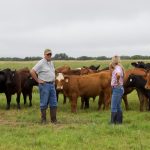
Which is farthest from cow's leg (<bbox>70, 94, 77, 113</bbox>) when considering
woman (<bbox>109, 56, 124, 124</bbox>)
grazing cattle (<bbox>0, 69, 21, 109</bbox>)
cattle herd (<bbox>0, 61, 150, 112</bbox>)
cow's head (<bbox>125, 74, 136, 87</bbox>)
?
woman (<bbox>109, 56, 124, 124</bbox>)

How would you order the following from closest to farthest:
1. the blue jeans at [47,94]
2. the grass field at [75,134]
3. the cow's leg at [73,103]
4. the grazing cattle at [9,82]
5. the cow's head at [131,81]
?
1. the grass field at [75,134]
2. the blue jeans at [47,94]
3. the cow's leg at [73,103]
4. the cow's head at [131,81]
5. the grazing cattle at [9,82]

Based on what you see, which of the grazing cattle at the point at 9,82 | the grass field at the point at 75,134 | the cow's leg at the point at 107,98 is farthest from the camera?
the grazing cattle at the point at 9,82

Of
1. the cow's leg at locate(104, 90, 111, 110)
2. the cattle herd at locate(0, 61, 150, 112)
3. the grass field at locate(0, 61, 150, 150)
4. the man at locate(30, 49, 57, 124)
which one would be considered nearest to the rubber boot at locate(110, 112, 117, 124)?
the grass field at locate(0, 61, 150, 150)

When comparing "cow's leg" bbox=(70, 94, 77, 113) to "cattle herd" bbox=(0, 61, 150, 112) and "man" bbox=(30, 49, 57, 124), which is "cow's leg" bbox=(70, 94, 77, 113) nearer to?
"cattle herd" bbox=(0, 61, 150, 112)

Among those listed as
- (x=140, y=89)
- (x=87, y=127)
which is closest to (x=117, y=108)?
(x=87, y=127)

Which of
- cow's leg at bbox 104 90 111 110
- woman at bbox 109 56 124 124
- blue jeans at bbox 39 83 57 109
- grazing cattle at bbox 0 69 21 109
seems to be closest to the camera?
woman at bbox 109 56 124 124

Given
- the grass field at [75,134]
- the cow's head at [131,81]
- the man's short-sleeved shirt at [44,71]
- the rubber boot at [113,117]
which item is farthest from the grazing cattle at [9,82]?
the rubber boot at [113,117]

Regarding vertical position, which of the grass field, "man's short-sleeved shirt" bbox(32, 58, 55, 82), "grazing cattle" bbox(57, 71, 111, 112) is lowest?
the grass field

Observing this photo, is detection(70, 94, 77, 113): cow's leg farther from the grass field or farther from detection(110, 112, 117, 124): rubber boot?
detection(110, 112, 117, 124): rubber boot

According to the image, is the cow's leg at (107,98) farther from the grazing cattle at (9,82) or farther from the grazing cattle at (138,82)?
the grazing cattle at (9,82)

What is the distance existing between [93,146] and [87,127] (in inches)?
89.1

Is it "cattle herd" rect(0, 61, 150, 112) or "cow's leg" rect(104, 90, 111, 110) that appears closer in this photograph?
"cattle herd" rect(0, 61, 150, 112)

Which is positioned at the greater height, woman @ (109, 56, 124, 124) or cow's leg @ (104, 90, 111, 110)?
woman @ (109, 56, 124, 124)

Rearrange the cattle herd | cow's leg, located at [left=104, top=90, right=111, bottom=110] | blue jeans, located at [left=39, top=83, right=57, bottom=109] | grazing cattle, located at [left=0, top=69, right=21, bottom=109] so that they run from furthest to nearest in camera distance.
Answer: grazing cattle, located at [left=0, top=69, right=21, bottom=109] → cow's leg, located at [left=104, top=90, right=111, bottom=110] → the cattle herd → blue jeans, located at [left=39, top=83, right=57, bottom=109]
